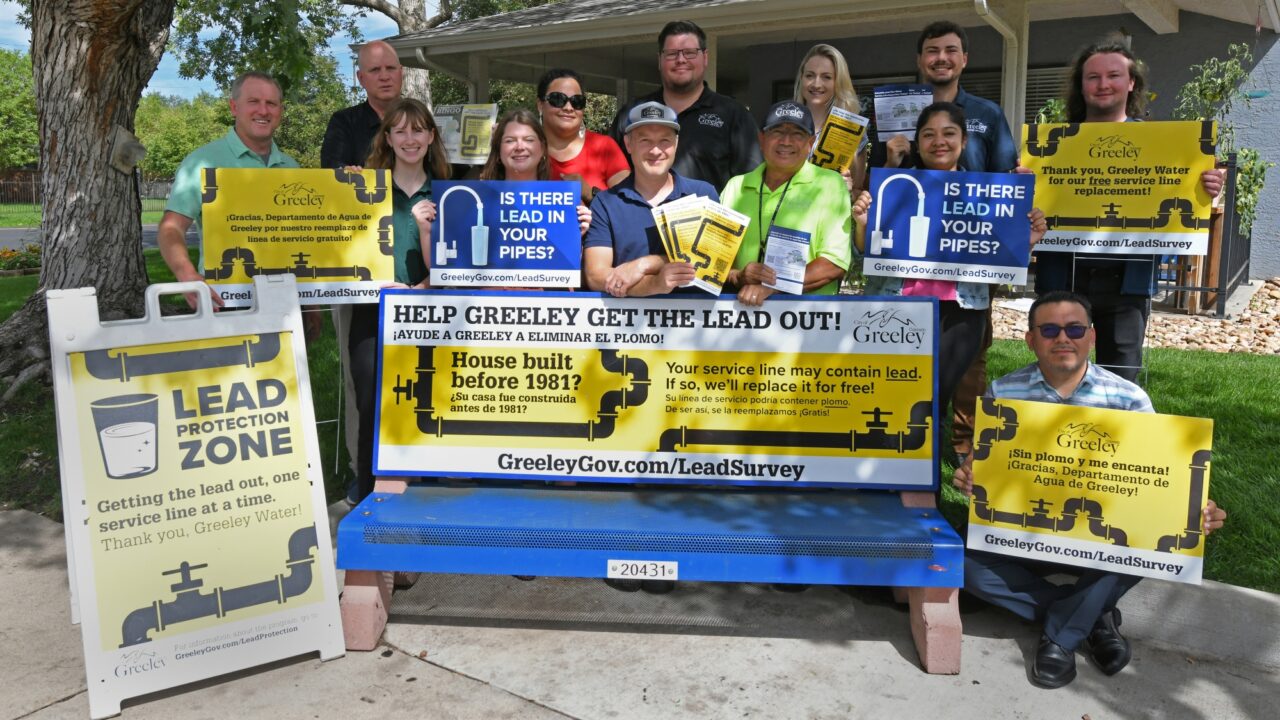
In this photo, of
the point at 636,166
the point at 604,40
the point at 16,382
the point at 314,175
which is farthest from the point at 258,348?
the point at 604,40

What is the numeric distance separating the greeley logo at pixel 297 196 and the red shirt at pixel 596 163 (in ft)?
3.56

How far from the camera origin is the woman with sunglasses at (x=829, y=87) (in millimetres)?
4582

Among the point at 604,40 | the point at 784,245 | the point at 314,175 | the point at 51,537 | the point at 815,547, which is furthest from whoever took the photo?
the point at 604,40


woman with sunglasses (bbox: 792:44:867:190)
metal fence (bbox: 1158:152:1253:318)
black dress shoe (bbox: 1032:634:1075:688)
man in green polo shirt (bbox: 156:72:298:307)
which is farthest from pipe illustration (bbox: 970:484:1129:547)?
metal fence (bbox: 1158:152:1253:318)

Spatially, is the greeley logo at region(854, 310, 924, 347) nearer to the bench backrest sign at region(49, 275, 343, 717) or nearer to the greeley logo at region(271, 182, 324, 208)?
the bench backrest sign at region(49, 275, 343, 717)

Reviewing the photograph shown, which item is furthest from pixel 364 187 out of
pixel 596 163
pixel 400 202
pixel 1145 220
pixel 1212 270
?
pixel 1212 270

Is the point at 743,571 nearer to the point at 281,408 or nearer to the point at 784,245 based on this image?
the point at 784,245

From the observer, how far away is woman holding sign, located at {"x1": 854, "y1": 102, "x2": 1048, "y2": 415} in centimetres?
404

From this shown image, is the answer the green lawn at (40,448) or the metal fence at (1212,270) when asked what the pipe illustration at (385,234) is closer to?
the green lawn at (40,448)

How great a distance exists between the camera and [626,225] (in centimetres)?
399

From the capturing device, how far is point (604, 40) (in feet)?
47.7

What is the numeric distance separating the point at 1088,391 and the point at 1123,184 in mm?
1123

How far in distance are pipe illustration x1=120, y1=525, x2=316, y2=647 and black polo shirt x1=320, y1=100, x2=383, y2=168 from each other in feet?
6.97

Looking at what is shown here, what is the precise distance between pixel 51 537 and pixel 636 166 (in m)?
3.45
